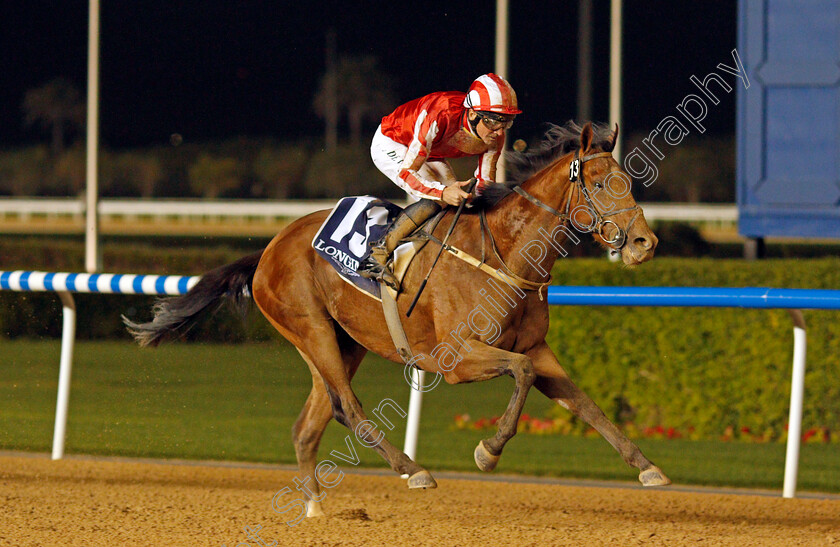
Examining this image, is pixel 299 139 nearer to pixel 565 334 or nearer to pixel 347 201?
pixel 565 334

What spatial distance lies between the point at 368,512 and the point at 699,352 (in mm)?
2327

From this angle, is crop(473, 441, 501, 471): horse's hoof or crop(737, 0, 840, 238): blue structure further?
crop(737, 0, 840, 238): blue structure

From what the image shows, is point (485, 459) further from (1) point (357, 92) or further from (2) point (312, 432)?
(1) point (357, 92)

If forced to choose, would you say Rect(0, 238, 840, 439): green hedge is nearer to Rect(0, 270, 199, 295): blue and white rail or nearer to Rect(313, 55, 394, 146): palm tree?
Rect(0, 270, 199, 295): blue and white rail

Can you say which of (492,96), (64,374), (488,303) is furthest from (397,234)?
(64,374)

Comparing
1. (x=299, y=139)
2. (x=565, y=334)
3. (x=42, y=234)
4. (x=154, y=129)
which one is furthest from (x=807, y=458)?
(x=154, y=129)

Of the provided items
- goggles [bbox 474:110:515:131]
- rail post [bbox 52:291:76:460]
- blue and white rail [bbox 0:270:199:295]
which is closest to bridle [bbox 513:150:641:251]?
goggles [bbox 474:110:515:131]

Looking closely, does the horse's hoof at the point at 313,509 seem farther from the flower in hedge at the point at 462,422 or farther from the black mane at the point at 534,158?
the flower in hedge at the point at 462,422

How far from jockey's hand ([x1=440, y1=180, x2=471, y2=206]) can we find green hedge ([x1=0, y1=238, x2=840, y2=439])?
2.44 meters

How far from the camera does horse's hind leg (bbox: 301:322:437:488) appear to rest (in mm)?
4176

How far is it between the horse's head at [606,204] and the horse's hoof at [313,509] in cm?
153

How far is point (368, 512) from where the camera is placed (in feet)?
15.4

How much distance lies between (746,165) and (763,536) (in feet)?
10.6

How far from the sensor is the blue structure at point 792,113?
6.76 metres
